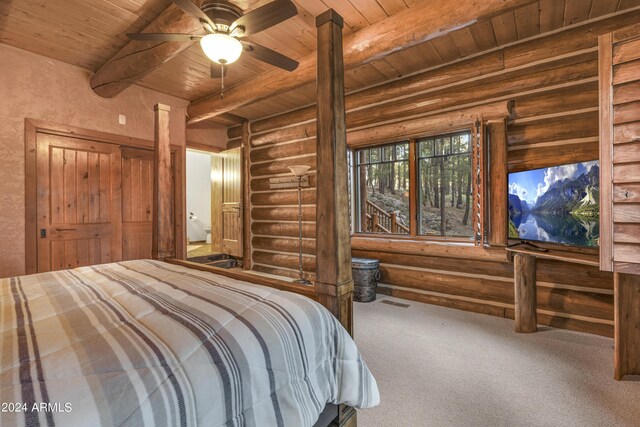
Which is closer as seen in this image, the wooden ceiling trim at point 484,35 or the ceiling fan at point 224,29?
the ceiling fan at point 224,29

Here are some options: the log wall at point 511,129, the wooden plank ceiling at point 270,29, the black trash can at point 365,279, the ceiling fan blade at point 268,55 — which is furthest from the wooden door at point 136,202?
the black trash can at point 365,279

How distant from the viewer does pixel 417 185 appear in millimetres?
3895

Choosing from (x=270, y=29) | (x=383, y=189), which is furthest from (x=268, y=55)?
(x=383, y=189)

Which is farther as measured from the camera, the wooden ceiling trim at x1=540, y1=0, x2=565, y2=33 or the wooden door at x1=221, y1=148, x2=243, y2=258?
the wooden door at x1=221, y1=148, x2=243, y2=258

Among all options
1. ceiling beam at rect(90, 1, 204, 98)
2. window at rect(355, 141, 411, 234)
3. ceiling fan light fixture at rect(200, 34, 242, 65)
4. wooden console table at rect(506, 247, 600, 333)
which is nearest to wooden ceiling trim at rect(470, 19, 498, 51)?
window at rect(355, 141, 411, 234)

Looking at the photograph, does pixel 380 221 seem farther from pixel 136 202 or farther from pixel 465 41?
pixel 136 202

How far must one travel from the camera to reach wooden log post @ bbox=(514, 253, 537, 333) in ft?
9.14

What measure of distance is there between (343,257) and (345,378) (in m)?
0.54

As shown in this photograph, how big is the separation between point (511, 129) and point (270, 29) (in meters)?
2.76

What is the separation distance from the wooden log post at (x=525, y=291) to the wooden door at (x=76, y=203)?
16.1ft

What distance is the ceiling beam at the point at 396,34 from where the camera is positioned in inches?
89.4

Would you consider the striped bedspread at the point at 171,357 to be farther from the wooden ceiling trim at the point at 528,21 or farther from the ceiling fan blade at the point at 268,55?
the wooden ceiling trim at the point at 528,21

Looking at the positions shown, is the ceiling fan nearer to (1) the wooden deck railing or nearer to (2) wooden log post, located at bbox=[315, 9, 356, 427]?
(2) wooden log post, located at bbox=[315, 9, 356, 427]

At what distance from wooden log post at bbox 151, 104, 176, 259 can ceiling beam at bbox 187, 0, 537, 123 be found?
1.49 m
